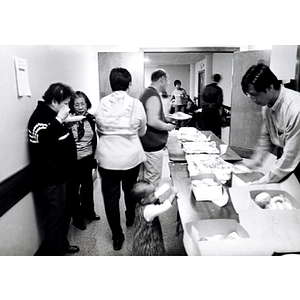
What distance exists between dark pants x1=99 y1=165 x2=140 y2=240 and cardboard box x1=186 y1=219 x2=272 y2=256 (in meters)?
0.41

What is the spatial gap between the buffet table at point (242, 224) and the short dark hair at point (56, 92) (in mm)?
787

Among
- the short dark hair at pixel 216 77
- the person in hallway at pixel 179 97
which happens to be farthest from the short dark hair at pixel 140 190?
the short dark hair at pixel 216 77

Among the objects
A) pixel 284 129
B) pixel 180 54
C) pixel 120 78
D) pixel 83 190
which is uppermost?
pixel 180 54

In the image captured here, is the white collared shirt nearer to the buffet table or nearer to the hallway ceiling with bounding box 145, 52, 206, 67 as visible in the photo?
the buffet table

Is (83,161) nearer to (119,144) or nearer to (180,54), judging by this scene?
(119,144)

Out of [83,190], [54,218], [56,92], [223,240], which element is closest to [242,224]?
[223,240]

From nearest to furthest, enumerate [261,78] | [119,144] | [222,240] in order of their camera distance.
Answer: [222,240]
[261,78]
[119,144]

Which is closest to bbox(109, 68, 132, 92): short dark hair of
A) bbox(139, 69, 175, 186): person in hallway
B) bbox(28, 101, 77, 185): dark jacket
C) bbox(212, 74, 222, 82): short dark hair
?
bbox(139, 69, 175, 186): person in hallway

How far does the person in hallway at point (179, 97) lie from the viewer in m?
1.37

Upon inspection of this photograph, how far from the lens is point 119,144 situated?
53.7 inches

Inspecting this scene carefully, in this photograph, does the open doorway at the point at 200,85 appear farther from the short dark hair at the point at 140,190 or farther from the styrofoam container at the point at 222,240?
the styrofoam container at the point at 222,240

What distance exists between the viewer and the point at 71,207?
1.43m

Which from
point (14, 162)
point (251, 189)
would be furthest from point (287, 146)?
point (14, 162)

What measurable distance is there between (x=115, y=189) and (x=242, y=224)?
2.18 ft
